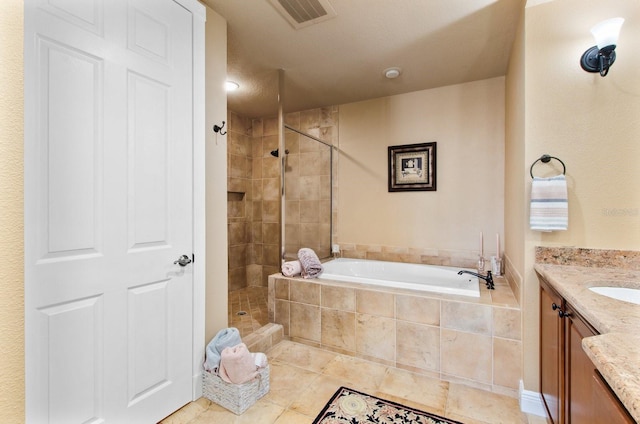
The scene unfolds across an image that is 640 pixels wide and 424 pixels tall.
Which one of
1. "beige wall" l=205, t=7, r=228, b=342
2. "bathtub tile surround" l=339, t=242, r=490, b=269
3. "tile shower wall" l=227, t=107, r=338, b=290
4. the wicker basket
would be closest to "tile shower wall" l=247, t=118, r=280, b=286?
"tile shower wall" l=227, t=107, r=338, b=290

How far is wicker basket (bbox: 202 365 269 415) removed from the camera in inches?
66.0

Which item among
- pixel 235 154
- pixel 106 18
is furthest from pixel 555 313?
pixel 235 154

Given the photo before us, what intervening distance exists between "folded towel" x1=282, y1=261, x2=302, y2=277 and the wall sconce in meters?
2.36

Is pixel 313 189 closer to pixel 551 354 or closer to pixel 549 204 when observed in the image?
pixel 549 204

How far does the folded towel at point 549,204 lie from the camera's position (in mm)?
1575

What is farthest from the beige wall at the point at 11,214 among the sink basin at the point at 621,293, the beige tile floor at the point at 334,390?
the sink basin at the point at 621,293

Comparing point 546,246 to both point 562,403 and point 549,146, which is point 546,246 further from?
point 562,403

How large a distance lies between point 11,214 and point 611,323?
201 centimetres

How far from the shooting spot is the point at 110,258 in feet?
4.55

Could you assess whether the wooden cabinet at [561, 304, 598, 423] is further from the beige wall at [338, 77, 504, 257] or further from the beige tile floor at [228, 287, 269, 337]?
the beige tile floor at [228, 287, 269, 337]

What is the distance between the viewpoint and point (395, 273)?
319 centimetres

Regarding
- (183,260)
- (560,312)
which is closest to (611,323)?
(560,312)

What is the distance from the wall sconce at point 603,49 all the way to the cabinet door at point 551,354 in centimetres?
117

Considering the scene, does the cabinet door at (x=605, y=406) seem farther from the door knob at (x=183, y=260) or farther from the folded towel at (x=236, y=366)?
the door knob at (x=183, y=260)
